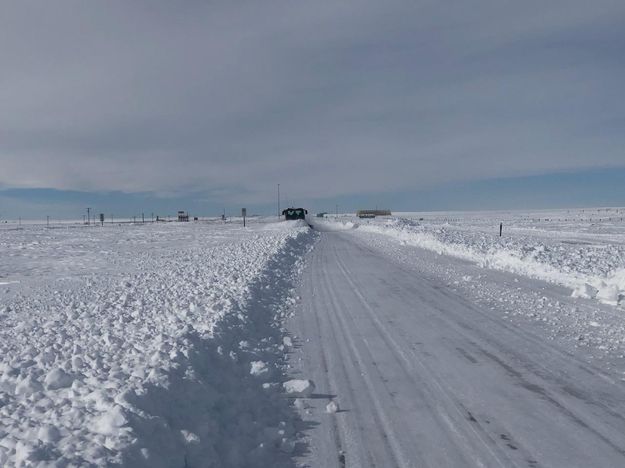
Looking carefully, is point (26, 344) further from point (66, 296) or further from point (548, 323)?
point (548, 323)

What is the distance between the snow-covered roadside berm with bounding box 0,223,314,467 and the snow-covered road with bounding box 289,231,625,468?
636 mm

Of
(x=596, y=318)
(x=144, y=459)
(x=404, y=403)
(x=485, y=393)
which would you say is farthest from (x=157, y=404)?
(x=596, y=318)

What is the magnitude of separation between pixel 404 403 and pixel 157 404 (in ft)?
9.12

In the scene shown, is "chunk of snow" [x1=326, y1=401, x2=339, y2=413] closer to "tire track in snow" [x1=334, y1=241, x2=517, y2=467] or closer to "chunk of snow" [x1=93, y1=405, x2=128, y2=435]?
"tire track in snow" [x1=334, y1=241, x2=517, y2=467]

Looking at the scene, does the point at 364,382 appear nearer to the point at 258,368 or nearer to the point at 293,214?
the point at 258,368

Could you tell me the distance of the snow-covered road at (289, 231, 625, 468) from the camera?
4.57 metres

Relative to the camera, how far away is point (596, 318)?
984cm

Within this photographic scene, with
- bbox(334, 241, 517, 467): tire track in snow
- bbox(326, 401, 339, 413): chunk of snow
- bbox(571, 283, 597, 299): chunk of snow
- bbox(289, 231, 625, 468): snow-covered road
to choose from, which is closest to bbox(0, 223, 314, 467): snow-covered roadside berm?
bbox(326, 401, 339, 413): chunk of snow

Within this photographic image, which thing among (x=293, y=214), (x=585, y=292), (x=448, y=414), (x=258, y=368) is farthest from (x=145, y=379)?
(x=293, y=214)

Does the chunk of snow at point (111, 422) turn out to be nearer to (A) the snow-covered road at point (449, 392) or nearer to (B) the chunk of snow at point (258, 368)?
(A) the snow-covered road at point (449, 392)

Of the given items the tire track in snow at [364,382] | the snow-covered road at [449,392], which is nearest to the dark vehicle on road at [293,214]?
the tire track in snow at [364,382]

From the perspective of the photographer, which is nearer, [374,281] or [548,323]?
[548,323]

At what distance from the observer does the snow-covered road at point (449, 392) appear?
4574mm

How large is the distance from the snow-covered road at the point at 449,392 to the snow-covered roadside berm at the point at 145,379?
2.09 ft
